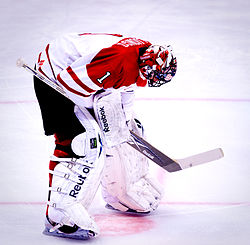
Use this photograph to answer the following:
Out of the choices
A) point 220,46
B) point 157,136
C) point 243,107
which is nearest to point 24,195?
point 157,136

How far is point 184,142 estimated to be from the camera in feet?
12.7

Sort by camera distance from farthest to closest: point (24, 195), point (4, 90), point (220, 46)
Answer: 1. point (220, 46)
2. point (4, 90)
3. point (24, 195)

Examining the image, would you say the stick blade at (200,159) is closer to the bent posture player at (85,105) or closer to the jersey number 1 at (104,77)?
the bent posture player at (85,105)

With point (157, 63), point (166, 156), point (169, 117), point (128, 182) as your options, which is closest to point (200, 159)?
point (166, 156)

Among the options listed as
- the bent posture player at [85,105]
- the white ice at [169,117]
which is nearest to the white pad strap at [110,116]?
the bent posture player at [85,105]

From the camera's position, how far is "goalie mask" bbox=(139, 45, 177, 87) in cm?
284

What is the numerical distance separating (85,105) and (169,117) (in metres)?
1.20

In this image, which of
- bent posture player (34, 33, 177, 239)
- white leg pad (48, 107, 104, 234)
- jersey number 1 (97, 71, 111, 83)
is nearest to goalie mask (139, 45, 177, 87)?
bent posture player (34, 33, 177, 239)

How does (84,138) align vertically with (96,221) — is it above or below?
above

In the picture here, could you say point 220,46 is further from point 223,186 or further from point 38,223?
point 38,223

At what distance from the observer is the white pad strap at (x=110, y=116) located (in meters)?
2.94

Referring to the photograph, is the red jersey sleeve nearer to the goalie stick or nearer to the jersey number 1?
the jersey number 1

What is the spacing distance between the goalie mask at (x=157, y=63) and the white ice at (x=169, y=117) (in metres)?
0.67

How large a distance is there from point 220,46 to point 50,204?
7.48 feet
